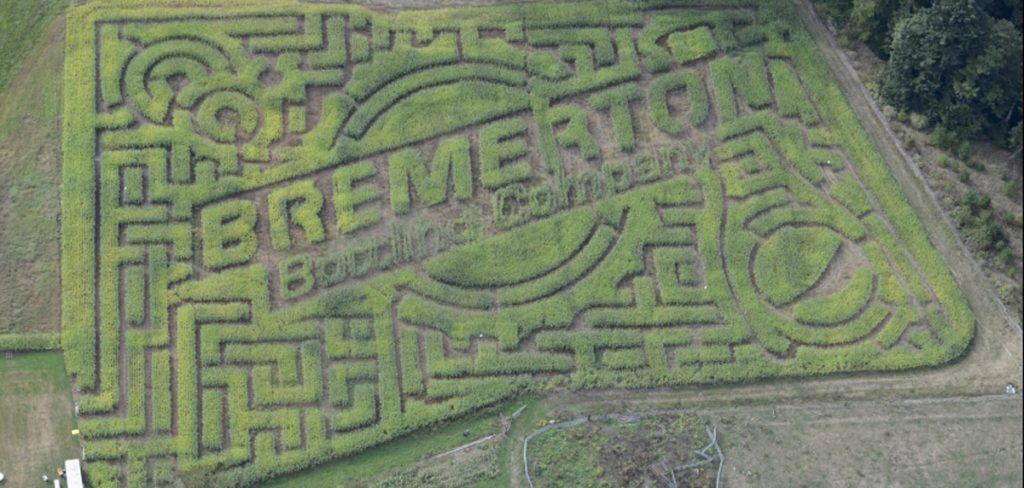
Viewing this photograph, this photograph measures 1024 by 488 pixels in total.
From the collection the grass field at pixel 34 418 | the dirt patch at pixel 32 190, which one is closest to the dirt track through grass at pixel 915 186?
the dirt patch at pixel 32 190

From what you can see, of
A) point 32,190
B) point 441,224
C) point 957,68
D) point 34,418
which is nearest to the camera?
point 34,418

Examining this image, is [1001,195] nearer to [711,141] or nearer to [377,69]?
[711,141]

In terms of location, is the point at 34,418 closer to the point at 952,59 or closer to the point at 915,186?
the point at 915,186

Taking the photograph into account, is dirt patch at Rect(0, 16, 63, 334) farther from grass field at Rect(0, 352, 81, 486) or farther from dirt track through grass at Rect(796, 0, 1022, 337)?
dirt track through grass at Rect(796, 0, 1022, 337)

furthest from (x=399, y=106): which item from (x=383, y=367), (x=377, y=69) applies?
(x=383, y=367)

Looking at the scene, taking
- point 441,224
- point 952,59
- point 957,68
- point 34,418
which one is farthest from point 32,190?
point 957,68

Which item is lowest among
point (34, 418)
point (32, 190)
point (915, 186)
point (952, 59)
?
point (34, 418)

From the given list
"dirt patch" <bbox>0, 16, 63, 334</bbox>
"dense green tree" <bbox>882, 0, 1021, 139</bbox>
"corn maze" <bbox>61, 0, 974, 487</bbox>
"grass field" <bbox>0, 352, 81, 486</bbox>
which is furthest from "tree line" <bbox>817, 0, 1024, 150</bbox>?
"grass field" <bbox>0, 352, 81, 486</bbox>

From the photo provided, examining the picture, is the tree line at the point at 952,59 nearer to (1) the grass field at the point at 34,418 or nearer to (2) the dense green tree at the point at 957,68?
(2) the dense green tree at the point at 957,68
